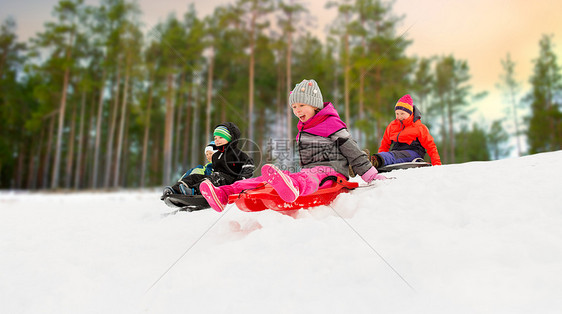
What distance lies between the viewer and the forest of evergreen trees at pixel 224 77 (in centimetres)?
1336

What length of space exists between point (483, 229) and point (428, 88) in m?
21.7

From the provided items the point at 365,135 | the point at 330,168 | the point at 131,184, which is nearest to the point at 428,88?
the point at 365,135

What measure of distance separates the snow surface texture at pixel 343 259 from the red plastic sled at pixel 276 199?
71mm

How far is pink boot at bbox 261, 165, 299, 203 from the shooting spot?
2006 millimetres

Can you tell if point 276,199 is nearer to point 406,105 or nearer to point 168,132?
point 406,105

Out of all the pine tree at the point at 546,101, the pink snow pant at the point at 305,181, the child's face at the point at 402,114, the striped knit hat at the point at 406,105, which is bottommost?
the pink snow pant at the point at 305,181

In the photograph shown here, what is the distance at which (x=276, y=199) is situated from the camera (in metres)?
2.36

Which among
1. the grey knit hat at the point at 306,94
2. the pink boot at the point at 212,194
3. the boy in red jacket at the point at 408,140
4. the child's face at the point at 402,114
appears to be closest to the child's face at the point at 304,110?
the grey knit hat at the point at 306,94

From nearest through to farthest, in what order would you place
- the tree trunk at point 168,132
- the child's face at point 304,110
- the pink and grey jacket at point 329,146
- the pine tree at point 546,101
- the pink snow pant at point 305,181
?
the pink snow pant at point 305,181
the pink and grey jacket at point 329,146
the child's face at point 304,110
the tree trunk at point 168,132
the pine tree at point 546,101

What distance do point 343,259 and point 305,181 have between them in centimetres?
66

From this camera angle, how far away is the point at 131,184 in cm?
3319

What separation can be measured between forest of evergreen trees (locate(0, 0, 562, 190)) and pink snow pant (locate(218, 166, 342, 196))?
7.88m

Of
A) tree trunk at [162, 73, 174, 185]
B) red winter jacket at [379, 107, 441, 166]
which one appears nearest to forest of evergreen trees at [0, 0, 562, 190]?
tree trunk at [162, 73, 174, 185]

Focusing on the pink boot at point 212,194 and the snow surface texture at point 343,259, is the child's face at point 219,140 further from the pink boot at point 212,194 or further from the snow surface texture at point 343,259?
the pink boot at point 212,194
